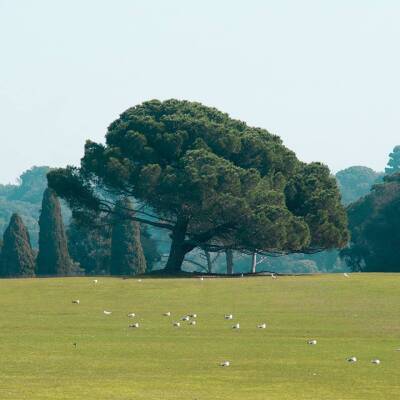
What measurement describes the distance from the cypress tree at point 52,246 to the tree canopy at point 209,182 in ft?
81.9

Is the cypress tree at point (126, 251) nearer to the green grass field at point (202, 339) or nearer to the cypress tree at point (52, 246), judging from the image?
the cypress tree at point (52, 246)

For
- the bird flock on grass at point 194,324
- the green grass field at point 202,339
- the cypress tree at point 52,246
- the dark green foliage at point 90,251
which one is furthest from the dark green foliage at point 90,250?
the bird flock on grass at point 194,324

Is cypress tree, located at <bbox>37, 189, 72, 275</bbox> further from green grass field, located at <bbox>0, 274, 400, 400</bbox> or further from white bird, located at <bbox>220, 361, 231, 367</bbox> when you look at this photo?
white bird, located at <bbox>220, 361, 231, 367</bbox>

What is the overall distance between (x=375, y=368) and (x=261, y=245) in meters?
37.7

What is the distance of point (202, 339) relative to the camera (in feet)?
122

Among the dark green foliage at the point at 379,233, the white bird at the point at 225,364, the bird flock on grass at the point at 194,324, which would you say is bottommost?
the white bird at the point at 225,364

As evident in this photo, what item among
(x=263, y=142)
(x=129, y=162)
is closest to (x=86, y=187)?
(x=129, y=162)

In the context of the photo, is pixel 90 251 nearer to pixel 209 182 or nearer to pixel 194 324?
pixel 209 182

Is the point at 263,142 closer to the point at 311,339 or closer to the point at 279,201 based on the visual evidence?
the point at 279,201

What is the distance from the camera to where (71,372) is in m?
28.6

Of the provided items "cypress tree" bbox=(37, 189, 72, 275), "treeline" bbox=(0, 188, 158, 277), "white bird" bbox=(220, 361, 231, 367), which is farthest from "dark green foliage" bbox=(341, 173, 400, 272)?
"white bird" bbox=(220, 361, 231, 367)

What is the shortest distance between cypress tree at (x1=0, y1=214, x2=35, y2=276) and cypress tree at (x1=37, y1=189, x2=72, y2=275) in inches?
43.9

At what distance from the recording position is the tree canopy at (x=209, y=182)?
6650 centimetres

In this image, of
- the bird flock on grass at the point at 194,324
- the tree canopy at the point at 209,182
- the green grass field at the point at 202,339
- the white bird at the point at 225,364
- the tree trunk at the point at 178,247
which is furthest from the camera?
the tree trunk at the point at 178,247
